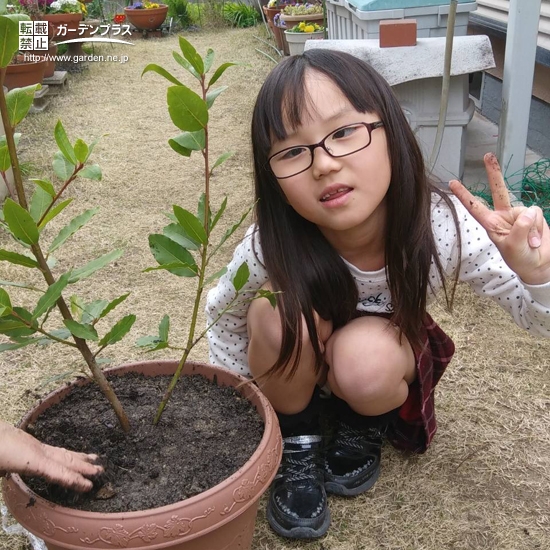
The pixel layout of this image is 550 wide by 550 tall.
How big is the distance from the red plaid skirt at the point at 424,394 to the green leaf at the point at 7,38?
94 cm

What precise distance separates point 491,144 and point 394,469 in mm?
2363

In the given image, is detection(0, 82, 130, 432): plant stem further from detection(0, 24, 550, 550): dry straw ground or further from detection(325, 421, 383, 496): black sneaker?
detection(325, 421, 383, 496): black sneaker

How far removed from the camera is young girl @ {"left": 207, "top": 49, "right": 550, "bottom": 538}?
116 centimetres

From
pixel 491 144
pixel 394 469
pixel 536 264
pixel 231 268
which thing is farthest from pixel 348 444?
pixel 491 144

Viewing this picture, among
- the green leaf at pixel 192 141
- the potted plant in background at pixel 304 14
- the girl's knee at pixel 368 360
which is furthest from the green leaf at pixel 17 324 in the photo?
the potted plant in background at pixel 304 14

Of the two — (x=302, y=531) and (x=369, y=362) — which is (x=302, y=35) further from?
(x=302, y=531)

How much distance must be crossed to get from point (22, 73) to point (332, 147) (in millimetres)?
3928

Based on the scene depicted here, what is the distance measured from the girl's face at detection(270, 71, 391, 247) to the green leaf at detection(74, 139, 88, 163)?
0.34 m

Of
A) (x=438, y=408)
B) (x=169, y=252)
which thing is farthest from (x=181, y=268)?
(x=438, y=408)

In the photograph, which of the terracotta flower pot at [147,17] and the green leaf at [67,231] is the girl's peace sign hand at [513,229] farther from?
the terracotta flower pot at [147,17]

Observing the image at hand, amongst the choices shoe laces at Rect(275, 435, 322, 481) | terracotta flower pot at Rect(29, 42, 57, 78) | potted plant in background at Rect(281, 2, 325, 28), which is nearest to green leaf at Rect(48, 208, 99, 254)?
shoe laces at Rect(275, 435, 322, 481)

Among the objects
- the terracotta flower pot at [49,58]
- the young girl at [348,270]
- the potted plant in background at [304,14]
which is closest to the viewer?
the young girl at [348,270]

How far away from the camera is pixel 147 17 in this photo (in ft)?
27.8

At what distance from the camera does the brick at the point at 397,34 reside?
2.58 m
